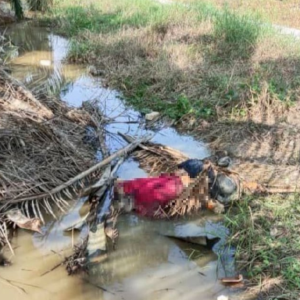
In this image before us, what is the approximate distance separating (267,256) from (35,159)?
6.87 ft

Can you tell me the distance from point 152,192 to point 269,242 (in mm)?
990

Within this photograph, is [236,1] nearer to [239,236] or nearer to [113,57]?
[113,57]

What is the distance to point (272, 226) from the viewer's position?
10.9 feet

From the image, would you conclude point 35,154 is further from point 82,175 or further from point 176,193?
point 176,193

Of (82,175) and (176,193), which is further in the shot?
(82,175)

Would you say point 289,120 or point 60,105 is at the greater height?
point 60,105

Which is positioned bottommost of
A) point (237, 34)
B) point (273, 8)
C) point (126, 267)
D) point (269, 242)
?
point (126, 267)

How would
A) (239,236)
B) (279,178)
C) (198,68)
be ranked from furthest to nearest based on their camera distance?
(198,68)
(279,178)
(239,236)

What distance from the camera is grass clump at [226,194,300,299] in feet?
9.32

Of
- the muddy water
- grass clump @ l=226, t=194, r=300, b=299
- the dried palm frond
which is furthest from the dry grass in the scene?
the muddy water

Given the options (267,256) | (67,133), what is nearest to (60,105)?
(67,133)

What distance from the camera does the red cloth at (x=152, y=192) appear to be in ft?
11.6

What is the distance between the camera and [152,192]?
3539 mm

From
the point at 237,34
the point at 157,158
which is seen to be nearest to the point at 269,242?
the point at 157,158
